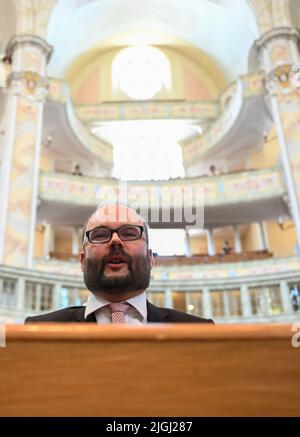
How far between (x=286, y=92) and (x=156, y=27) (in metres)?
9.39

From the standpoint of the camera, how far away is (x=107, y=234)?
2.38 meters

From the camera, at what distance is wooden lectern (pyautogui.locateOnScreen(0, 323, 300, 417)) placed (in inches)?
42.1


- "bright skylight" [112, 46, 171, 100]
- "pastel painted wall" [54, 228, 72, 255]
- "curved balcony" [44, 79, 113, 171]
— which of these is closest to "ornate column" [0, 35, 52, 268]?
"curved balcony" [44, 79, 113, 171]

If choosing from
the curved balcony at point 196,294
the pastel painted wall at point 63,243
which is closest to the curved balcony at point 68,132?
A: the pastel painted wall at point 63,243

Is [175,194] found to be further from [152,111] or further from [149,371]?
[149,371]

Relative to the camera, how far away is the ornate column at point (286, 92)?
14.5m

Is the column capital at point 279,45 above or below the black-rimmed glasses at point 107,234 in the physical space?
above

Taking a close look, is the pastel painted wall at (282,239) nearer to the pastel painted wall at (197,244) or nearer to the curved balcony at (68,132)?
the pastel painted wall at (197,244)

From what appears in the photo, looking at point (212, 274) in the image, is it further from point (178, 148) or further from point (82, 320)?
point (82, 320)

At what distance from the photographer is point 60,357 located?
1.09 meters

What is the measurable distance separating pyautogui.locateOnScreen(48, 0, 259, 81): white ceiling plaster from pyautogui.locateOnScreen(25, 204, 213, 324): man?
1832 centimetres

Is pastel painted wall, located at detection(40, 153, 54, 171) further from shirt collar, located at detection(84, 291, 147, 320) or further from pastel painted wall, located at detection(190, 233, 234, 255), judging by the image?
shirt collar, located at detection(84, 291, 147, 320)

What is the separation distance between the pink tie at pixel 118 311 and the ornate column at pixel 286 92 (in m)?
12.1

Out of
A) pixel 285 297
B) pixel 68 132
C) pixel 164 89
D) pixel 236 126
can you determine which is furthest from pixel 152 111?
pixel 285 297
